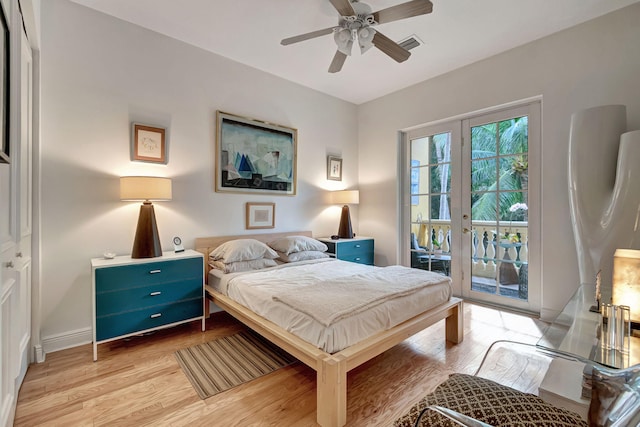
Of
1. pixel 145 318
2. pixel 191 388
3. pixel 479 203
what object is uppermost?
pixel 479 203

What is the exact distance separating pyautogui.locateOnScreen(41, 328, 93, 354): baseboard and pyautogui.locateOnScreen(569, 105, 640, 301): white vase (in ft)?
13.7

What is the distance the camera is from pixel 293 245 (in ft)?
10.9

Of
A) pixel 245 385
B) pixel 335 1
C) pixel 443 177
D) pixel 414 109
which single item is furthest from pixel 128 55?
pixel 443 177

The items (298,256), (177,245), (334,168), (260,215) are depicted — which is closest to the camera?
(177,245)

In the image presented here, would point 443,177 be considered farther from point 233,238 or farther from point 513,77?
point 233,238

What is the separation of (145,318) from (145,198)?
3.30 ft

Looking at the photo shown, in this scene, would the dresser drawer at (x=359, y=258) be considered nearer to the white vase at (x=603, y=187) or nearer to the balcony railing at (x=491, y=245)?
the balcony railing at (x=491, y=245)

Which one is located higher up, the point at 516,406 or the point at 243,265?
the point at 243,265

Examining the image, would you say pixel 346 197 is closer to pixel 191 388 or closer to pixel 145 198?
pixel 145 198

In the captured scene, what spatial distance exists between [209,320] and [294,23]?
3.06 meters

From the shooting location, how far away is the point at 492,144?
11.2ft

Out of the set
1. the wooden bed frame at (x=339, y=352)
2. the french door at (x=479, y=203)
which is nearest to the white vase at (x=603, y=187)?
the french door at (x=479, y=203)

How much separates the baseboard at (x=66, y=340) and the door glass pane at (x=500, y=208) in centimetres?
411

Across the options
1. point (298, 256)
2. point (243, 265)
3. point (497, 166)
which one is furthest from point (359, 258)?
point (497, 166)
